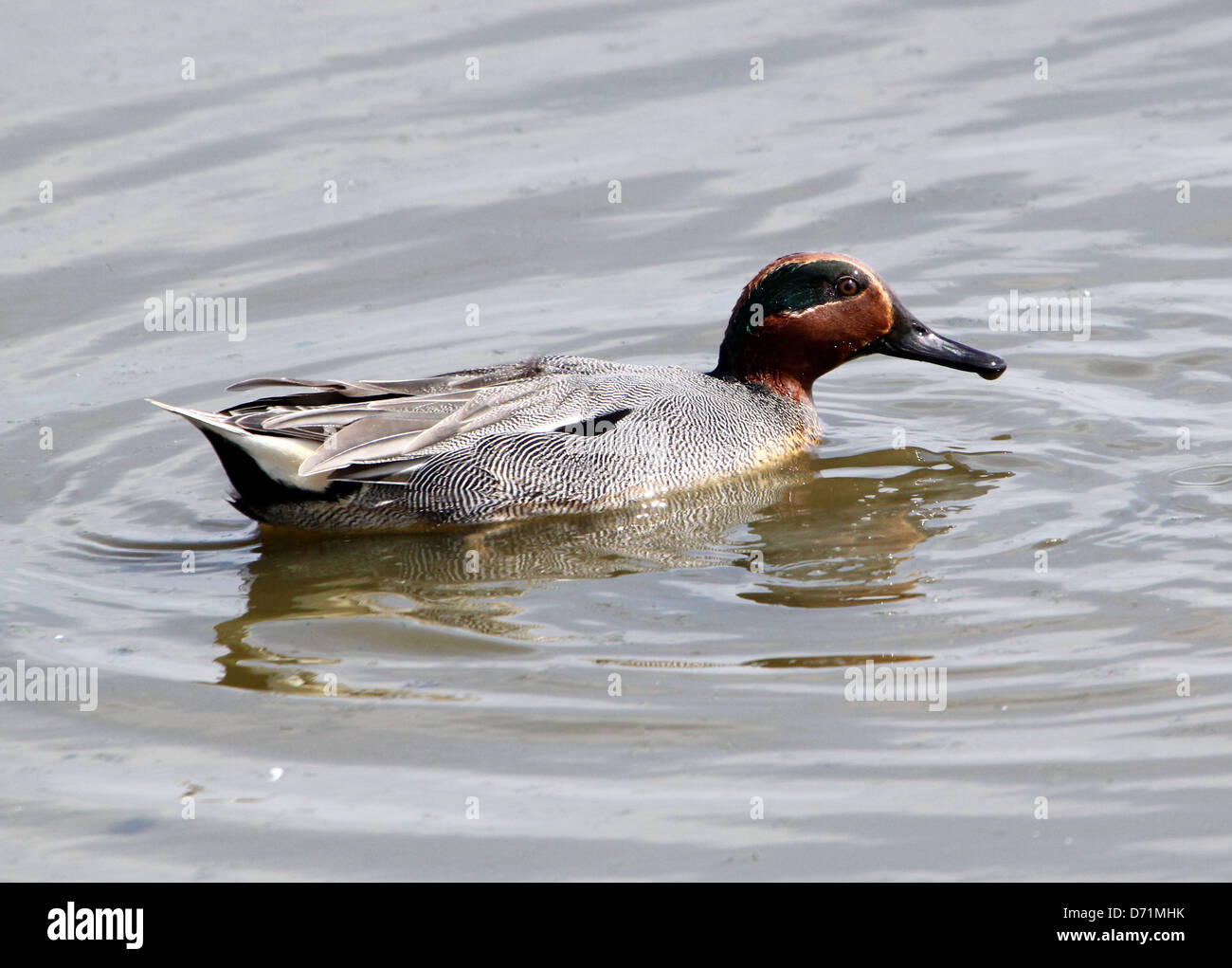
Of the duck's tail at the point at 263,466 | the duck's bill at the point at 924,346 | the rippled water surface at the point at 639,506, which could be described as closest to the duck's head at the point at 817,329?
the duck's bill at the point at 924,346

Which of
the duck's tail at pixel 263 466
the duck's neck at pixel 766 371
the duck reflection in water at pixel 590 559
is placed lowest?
the duck reflection in water at pixel 590 559

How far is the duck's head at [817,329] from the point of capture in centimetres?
902

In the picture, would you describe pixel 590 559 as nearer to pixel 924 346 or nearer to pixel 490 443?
pixel 490 443

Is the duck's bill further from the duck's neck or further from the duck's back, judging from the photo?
the duck's back

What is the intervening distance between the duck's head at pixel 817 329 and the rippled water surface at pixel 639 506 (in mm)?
419

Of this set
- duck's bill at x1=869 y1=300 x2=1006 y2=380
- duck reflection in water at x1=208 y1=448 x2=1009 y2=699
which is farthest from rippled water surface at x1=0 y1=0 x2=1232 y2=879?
duck's bill at x1=869 y1=300 x2=1006 y2=380

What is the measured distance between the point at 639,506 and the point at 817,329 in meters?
1.50

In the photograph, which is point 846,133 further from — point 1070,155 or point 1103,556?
point 1103,556

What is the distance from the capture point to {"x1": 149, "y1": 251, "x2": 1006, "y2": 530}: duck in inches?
311

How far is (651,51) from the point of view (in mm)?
13547

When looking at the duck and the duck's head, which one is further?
the duck's head

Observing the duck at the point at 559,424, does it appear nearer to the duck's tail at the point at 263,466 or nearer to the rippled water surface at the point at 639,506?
the duck's tail at the point at 263,466

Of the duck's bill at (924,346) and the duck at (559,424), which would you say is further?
the duck's bill at (924,346)
